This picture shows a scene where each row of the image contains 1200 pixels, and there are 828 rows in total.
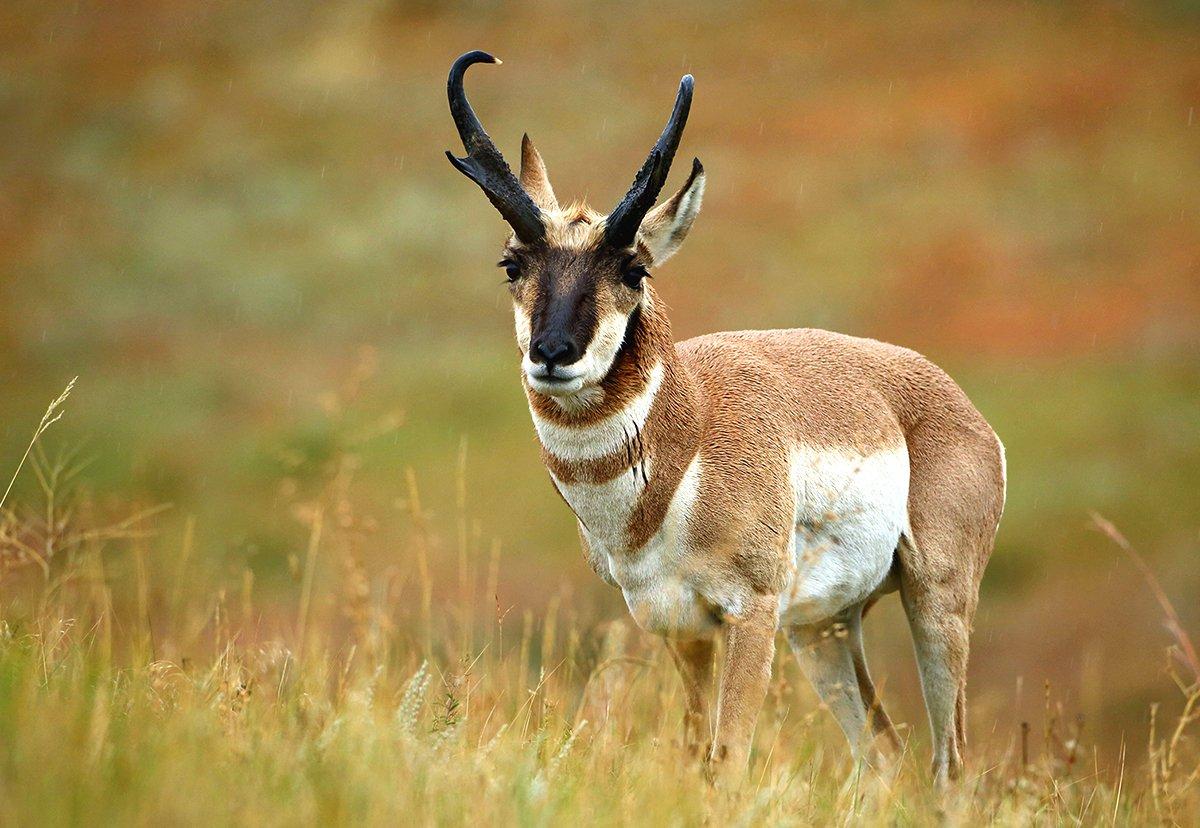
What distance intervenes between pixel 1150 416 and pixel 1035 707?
11.7 metres

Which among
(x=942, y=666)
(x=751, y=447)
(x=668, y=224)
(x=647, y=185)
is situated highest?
(x=647, y=185)

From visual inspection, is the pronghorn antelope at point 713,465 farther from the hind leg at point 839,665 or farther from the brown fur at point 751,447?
the hind leg at point 839,665

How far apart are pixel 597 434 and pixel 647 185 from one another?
1.02m

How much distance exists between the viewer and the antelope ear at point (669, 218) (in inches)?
239

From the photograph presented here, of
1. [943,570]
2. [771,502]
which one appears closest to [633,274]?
[771,502]

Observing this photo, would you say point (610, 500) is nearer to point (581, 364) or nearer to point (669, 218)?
point (581, 364)

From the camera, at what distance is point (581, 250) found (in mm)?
5852

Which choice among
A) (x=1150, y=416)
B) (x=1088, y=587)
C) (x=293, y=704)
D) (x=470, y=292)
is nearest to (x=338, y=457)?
(x=293, y=704)

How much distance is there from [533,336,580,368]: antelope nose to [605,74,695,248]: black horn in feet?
2.19

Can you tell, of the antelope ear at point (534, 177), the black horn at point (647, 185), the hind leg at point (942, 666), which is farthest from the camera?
the hind leg at point (942, 666)

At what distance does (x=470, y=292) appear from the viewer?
3494 centimetres

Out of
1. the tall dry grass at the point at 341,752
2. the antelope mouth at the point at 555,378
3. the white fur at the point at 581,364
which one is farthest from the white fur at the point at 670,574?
the antelope mouth at the point at 555,378

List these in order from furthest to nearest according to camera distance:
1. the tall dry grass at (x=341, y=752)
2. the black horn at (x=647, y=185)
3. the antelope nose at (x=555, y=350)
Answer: the black horn at (x=647, y=185), the antelope nose at (x=555, y=350), the tall dry grass at (x=341, y=752)

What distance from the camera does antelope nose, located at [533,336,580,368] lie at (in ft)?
17.5
